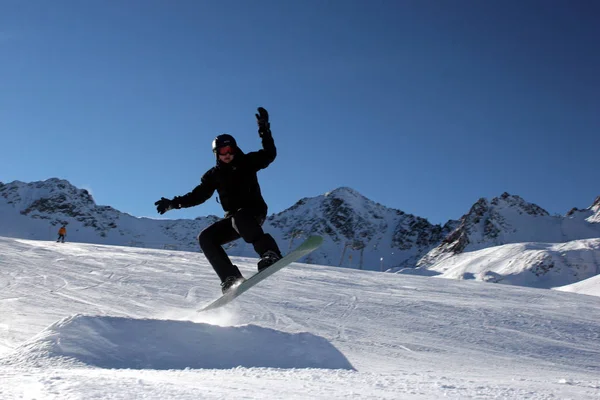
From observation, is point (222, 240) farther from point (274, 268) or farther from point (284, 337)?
point (284, 337)

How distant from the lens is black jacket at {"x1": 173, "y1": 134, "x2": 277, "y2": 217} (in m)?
5.46

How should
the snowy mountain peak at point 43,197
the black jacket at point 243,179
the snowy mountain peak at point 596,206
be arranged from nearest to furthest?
the black jacket at point 243,179
the snowy mountain peak at point 596,206
the snowy mountain peak at point 43,197

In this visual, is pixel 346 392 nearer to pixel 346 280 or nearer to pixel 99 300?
pixel 99 300

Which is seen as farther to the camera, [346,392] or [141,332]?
[141,332]

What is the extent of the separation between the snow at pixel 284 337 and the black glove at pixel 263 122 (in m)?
2.08

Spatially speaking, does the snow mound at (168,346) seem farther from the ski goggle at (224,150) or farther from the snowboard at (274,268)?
the ski goggle at (224,150)

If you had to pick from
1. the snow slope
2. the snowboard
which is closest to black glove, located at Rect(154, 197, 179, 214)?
the snowboard

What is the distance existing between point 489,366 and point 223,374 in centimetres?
364

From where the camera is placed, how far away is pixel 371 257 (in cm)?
17788

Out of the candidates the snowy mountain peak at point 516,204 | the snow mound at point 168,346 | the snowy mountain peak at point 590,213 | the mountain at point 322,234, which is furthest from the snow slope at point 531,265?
the snow mound at point 168,346

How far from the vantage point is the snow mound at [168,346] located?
13.6 feet

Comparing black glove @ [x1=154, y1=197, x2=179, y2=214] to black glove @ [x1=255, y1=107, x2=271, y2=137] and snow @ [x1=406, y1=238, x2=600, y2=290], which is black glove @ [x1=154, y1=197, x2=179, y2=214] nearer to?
black glove @ [x1=255, y1=107, x2=271, y2=137]

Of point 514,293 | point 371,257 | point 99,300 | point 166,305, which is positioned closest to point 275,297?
point 166,305

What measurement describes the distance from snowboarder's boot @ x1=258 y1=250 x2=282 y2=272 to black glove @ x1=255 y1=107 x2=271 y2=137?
1.30m
